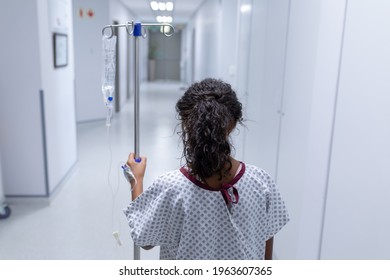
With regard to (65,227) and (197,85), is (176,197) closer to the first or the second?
(197,85)

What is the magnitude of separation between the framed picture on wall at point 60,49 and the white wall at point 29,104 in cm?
6

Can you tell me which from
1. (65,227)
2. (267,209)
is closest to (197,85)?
(267,209)

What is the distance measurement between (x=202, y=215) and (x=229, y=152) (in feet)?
0.66

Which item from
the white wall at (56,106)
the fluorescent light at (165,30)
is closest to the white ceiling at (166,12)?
the white wall at (56,106)

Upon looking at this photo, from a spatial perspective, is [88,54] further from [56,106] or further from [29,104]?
[29,104]

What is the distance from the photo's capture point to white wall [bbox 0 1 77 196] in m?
2.92

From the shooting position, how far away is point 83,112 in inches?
258

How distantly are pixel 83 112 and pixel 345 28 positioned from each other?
561cm

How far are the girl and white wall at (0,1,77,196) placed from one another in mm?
2301

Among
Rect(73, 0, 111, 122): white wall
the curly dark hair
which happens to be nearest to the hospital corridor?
the curly dark hair

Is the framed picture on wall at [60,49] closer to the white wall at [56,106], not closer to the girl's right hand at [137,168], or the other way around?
the white wall at [56,106]

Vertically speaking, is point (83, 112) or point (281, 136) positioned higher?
point (281, 136)

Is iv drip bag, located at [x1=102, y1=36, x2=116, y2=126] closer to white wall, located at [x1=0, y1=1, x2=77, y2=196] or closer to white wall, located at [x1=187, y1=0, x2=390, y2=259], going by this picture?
white wall, located at [x1=187, y1=0, x2=390, y2=259]

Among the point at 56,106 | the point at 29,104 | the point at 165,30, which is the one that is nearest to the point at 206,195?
the point at 165,30
